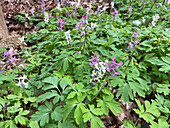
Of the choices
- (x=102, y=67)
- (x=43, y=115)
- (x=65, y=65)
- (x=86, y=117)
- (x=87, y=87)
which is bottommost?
(x=43, y=115)

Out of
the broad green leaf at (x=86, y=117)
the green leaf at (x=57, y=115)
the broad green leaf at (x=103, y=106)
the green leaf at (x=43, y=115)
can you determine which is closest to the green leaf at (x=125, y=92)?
the broad green leaf at (x=103, y=106)

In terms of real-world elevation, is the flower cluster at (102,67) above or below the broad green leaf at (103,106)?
above

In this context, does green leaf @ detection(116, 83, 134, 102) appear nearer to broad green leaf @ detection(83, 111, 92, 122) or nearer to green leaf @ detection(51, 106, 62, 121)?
broad green leaf @ detection(83, 111, 92, 122)

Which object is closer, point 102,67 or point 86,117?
point 86,117

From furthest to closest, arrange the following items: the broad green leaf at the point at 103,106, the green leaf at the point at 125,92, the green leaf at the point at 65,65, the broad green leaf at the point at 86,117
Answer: the green leaf at the point at 65,65 → the green leaf at the point at 125,92 → the broad green leaf at the point at 103,106 → the broad green leaf at the point at 86,117

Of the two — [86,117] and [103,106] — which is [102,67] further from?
[86,117]

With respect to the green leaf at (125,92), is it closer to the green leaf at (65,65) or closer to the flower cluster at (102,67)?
the flower cluster at (102,67)

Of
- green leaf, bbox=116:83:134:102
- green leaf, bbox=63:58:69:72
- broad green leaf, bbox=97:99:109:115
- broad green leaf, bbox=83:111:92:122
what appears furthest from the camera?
green leaf, bbox=63:58:69:72

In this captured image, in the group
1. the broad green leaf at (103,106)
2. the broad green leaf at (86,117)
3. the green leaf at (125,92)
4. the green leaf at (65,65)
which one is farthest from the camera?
the green leaf at (65,65)

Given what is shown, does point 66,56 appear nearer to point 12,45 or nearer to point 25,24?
point 12,45

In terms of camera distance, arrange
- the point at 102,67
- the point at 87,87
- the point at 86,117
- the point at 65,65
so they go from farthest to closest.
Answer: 1. the point at 65,65
2. the point at 87,87
3. the point at 102,67
4. the point at 86,117

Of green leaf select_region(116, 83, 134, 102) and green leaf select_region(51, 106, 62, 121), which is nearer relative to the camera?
green leaf select_region(51, 106, 62, 121)

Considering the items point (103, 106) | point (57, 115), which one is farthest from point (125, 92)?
point (57, 115)

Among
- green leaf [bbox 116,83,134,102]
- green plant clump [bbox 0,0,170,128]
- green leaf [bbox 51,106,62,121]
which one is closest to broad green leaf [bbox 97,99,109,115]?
green plant clump [bbox 0,0,170,128]
